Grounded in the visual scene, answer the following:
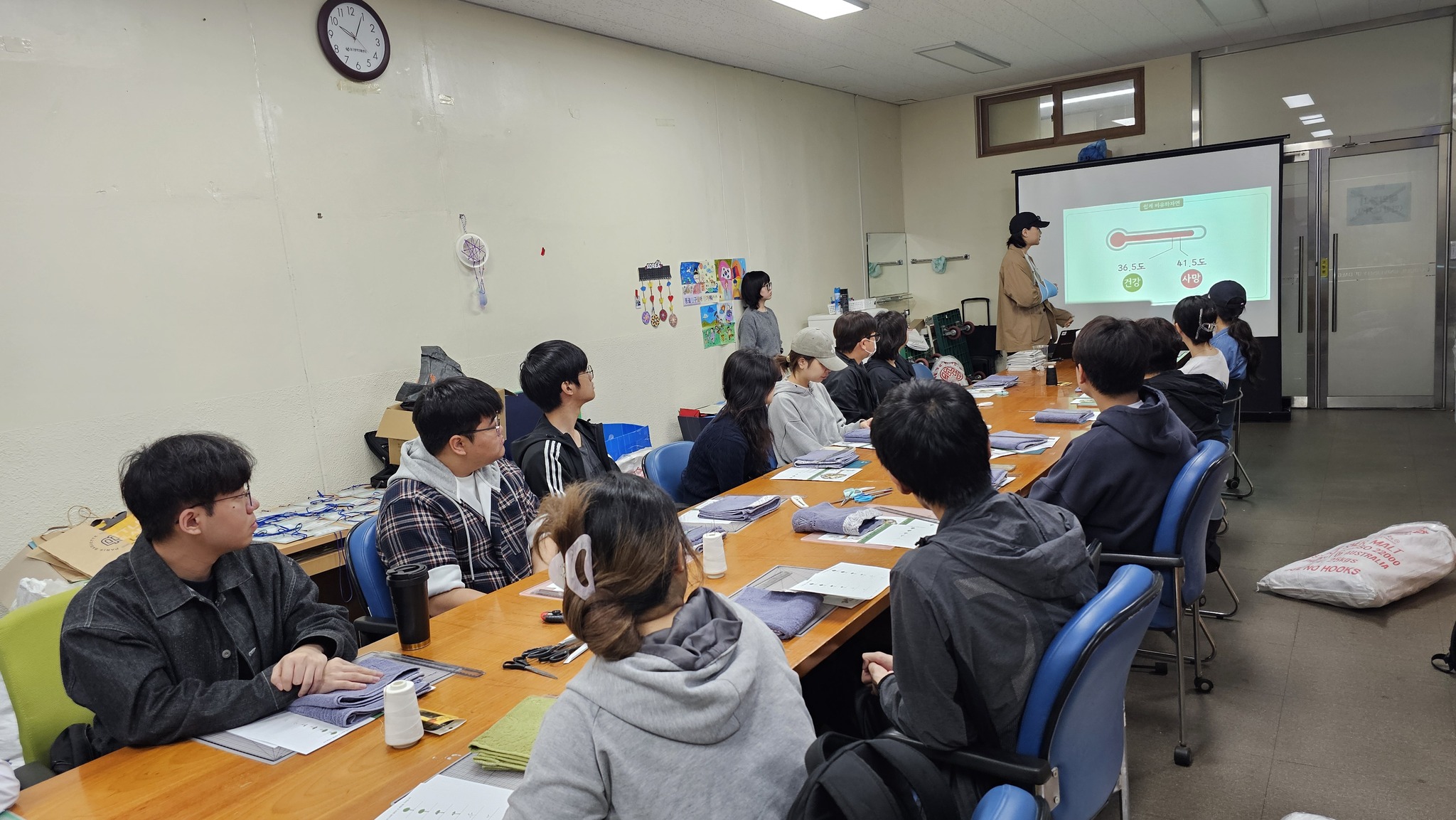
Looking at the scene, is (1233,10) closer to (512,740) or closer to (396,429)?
(396,429)

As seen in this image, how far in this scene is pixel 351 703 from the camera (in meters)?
1.70

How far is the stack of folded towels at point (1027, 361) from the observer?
651 centimetres

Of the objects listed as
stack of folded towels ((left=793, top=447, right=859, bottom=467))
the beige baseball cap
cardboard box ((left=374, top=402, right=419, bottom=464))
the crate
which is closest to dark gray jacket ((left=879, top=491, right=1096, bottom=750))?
stack of folded towels ((left=793, top=447, right=859, bottom=467))

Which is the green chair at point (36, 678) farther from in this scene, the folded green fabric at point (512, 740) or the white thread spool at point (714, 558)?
the white thread spool at point (714, 558)

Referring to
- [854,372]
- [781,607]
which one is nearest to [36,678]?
[781,607]

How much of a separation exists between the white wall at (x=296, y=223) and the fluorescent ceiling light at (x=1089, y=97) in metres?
4.07

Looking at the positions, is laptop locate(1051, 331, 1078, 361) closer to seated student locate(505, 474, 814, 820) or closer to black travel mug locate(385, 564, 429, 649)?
black travel mug locate(385, 564, 429, 649)

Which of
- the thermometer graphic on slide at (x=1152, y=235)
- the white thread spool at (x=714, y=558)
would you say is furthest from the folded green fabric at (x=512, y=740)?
the thermometer graphic on slide at (x=1152, y=235)

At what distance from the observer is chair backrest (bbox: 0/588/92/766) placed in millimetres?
1812

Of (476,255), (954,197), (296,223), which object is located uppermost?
(954,197)

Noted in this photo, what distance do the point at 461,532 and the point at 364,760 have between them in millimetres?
1035

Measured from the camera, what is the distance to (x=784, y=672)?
1257mm

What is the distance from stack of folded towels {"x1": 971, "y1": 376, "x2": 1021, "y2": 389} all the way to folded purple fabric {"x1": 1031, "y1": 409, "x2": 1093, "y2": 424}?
1.23 m

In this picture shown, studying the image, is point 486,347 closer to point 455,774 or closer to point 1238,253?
point 455,774
